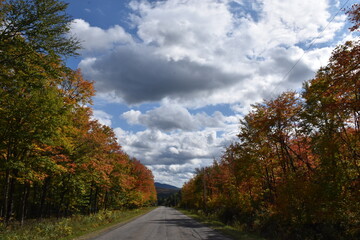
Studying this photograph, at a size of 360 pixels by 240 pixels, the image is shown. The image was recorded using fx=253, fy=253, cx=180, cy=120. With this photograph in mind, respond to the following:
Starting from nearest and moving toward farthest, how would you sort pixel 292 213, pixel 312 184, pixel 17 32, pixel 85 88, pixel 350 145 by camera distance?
pixel 17 32 < pixel 350 145 < pixel 312 184 < pixel 292 213 < pixel 85 88

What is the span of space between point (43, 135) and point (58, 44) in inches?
210

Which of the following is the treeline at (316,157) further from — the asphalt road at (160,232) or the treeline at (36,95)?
the treeline at (36,95)

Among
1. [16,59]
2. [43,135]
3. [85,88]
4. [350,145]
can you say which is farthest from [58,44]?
[350,145]

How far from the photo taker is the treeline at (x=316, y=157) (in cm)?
1184

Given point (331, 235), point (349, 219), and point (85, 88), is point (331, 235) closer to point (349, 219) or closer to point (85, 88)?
point (349, 219)

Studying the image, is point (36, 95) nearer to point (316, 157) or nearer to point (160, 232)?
point (160, 232)

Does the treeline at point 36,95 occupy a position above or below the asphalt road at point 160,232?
above

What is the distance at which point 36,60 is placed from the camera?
10.9m

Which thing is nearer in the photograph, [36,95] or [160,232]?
[36,95]

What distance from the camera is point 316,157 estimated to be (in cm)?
1756

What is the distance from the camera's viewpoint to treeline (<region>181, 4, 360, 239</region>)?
11.8m

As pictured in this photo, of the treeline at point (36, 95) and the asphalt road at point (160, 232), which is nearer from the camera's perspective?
the treeline at point (36, 95)

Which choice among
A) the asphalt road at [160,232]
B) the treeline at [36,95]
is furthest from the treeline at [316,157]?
the treeline at [36,95]

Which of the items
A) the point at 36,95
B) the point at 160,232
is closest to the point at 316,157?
the point at 160,232
